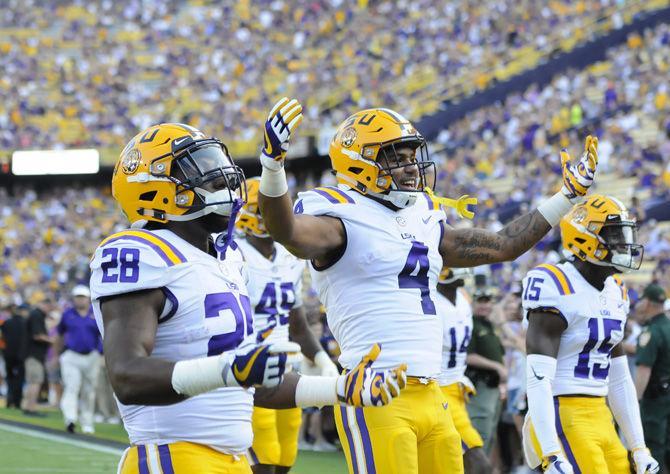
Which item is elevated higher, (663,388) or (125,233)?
(125,233)

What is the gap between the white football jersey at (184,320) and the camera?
334 cm

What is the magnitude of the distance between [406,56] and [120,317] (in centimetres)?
2184

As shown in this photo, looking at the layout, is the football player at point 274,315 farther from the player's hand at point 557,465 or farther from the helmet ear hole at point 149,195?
the helmet ear hole at point 149,195

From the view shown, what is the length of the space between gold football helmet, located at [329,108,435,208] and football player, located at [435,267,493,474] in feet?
8.23

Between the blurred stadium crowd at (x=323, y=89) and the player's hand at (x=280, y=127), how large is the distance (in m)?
8.10

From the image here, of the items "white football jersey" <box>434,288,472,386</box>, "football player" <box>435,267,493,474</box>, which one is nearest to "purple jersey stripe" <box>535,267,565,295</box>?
"football player" <box>435,267,493,474</box>

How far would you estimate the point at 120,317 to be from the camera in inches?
129

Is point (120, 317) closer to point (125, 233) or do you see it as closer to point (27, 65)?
point (125, 233)

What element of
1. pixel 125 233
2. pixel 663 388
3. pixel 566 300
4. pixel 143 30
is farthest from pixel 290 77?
pixel 125 233

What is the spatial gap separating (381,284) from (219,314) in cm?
111

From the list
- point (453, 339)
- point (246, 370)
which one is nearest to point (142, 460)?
point (246, 370)

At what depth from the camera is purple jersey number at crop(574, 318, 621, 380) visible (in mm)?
5484

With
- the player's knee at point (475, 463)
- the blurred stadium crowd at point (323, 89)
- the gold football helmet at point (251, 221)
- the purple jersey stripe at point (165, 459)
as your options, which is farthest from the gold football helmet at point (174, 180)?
the blurred stadium crowd at point (323, 89)

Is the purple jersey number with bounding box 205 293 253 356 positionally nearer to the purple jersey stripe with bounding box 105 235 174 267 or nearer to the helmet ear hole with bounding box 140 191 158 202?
the purple jersey stripe with bounding box 105 235 174 267
